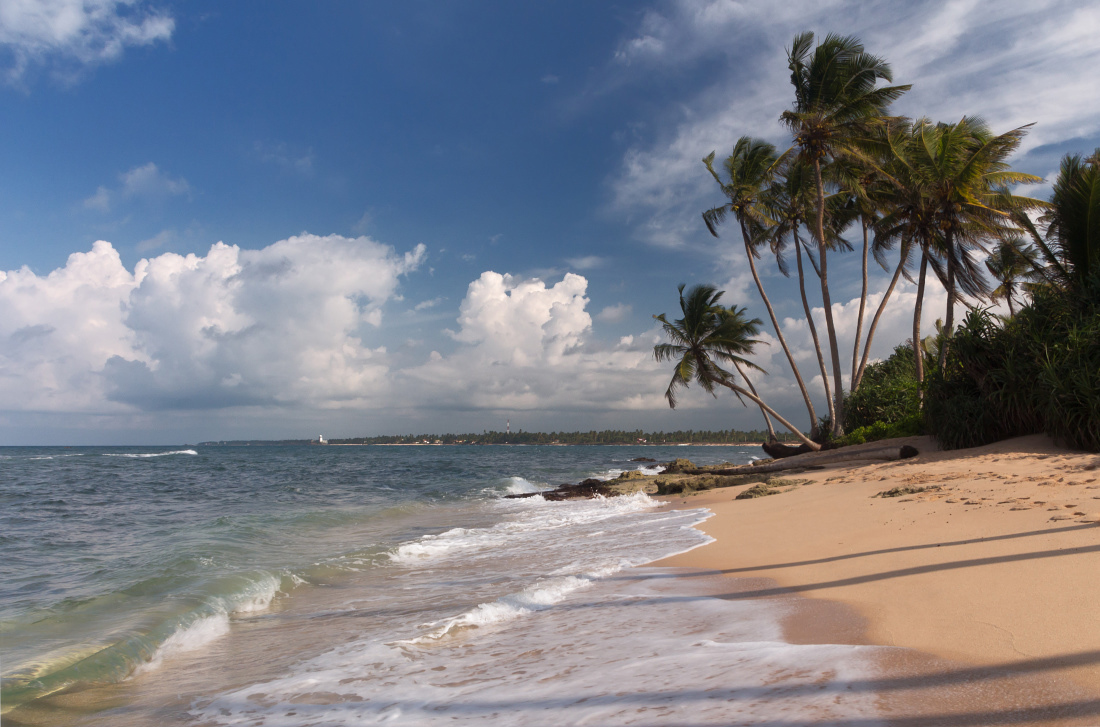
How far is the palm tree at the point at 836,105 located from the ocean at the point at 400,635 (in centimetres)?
1511

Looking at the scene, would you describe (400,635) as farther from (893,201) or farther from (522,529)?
(893,201)

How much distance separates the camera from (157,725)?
3547 mm

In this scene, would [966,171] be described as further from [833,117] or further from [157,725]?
[157,725]

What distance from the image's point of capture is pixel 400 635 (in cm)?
474

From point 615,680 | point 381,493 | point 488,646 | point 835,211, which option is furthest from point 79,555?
point 835,211

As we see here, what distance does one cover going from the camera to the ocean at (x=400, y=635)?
294 cm

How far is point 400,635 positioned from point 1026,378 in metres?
12.9

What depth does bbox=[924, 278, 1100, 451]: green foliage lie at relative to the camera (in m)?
9.68

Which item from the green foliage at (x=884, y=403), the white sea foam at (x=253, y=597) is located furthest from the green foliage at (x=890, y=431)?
the white sea foam at (x=253, y=597)

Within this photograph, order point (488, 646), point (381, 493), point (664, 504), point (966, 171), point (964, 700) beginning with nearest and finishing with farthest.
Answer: point (964, 700)
point (488, 646)
point (664, 504)
point (966, 171)
point (381, 493)

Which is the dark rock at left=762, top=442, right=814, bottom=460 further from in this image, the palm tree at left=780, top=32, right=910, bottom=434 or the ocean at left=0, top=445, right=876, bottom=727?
the ocean at left=0, top=445, right=876, bottom=727

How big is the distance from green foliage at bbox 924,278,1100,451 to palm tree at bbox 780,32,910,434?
6722mm

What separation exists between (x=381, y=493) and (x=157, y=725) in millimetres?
19503

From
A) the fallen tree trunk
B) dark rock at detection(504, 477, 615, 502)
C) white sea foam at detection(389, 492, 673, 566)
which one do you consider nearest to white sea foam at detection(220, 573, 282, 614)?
white sea foam at detection(389, 492, 673, 566)
